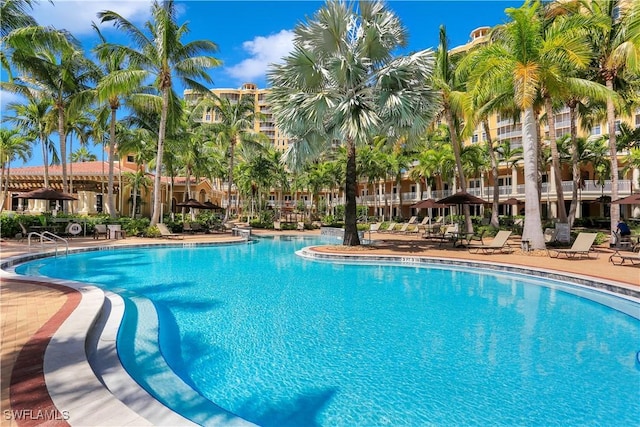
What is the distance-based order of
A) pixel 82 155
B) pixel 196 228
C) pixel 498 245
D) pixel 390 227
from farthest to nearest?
1. pixel 82 155
2. pixel 390 227
3. pixel 196 228
4. pixel 498 245

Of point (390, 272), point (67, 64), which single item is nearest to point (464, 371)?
point (390, 272)

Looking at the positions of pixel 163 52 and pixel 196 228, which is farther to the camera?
pixel 196 228

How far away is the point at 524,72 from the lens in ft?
46.9

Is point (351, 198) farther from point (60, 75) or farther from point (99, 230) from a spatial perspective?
point (60, 75)

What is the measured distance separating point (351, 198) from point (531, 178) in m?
7.52

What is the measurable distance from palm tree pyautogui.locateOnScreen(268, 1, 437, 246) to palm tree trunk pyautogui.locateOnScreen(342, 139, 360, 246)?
0.36m

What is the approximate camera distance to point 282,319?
7.29 metres

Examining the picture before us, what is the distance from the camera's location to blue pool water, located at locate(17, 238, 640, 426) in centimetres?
416

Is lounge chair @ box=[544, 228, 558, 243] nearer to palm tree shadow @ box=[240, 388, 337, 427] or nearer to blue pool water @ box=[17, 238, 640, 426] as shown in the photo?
blue pool water @ box=[17, 238, 640, 426]

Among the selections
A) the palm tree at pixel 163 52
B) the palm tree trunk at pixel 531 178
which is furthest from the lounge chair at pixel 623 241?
the palm tree at pixel 163 52

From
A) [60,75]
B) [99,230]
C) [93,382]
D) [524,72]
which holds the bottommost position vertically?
[93,382]

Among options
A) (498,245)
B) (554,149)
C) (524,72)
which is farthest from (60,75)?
(554,149)

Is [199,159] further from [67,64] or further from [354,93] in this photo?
[354,93]

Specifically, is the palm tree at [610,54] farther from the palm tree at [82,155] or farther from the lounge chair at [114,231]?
the palm tree at [82,155]
